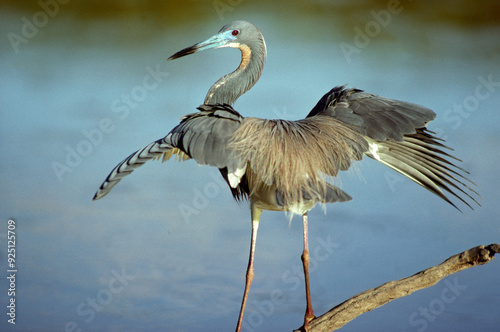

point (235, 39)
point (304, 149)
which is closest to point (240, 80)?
point (235, 39)

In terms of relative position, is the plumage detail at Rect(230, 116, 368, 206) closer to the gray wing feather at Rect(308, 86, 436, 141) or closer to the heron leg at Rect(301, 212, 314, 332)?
the gray wing feather at Rect(308, 86, 436, 141)

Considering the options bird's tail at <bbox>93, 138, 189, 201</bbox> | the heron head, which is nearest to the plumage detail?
bird's tail at <bbox>93, 138, 189, 201</bbox>

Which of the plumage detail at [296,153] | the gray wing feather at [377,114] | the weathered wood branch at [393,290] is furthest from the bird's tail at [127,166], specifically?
the weathered wood branch at [393,290]

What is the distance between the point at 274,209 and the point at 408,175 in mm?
815

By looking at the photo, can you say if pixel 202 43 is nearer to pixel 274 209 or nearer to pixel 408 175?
pixel 274 209

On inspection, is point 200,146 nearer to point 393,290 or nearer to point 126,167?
point 126,167

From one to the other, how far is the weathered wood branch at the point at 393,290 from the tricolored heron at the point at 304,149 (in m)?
0.18

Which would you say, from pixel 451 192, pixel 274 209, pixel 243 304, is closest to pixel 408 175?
pixel 451 192

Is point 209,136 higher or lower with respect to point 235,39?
lower

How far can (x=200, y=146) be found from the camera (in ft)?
9.68

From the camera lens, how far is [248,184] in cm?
A: 346

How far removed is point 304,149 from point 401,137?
0.58 metres

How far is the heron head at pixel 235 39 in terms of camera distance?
3.95 m

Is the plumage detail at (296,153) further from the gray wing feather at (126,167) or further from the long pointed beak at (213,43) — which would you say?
the long pointed beak at (213,43)
